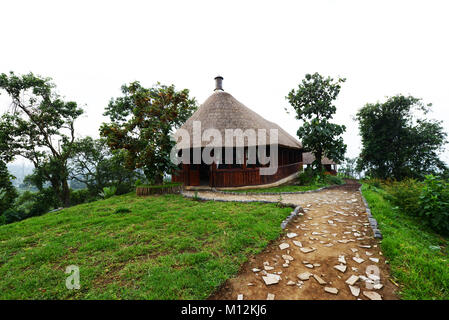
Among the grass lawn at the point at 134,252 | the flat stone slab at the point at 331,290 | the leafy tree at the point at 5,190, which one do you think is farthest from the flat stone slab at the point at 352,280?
the leafy tree at the point at 5,190

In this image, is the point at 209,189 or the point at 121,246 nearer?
the point at 121,246

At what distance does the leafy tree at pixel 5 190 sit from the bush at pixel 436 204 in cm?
2267

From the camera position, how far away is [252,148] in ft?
36.4

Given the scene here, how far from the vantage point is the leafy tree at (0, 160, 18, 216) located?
11.7 meters

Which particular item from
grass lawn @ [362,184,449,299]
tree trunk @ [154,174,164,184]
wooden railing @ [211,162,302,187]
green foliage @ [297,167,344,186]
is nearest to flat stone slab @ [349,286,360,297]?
grass lawn @ [362,184,449,299]

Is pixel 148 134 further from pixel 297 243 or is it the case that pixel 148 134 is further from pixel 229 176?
pixel 297 243

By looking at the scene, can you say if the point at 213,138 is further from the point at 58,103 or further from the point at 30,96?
the point at 30,96

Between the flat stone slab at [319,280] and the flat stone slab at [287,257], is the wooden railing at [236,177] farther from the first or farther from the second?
the flat stone slab at [319,280]

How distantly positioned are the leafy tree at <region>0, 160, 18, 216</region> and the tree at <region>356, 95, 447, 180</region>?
103ft

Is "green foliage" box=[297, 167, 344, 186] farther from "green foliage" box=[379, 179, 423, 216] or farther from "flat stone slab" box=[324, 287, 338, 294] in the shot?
"flat stone slab" box=[324, 287, 338, 294]

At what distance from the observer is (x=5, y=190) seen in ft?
42.2

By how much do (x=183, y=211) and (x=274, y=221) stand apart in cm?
327

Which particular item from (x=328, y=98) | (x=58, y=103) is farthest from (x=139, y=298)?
(x=58, y=103)

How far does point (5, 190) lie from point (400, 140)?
35.5 metres
